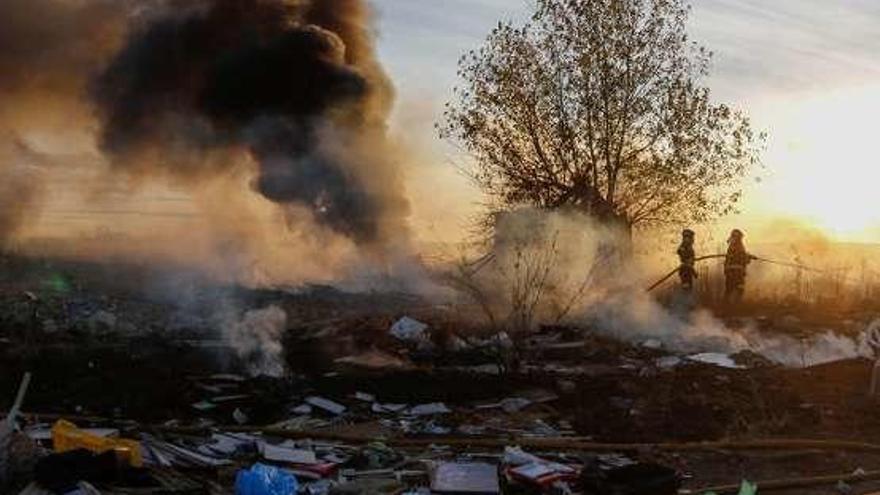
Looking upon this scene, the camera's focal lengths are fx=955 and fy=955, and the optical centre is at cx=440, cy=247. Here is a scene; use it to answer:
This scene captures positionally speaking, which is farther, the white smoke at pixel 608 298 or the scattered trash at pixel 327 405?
the white smoke at pixel 608 298

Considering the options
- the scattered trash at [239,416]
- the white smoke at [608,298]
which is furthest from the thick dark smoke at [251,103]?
the scattered trash at [239,416]

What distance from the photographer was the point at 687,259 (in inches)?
748

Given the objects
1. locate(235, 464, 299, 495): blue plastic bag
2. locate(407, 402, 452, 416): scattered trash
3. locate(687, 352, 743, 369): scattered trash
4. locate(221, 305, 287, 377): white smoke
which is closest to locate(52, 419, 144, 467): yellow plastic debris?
locate(235, 464, 299, 495): blue plastic bag

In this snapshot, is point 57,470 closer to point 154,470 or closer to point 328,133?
point 154,470

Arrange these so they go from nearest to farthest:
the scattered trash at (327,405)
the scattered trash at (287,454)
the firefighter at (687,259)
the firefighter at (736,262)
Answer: the scattered trash at (287,454) → the scattered trash at (327,405) → the firefighter at (736,262) → the firefighter at (687,259)

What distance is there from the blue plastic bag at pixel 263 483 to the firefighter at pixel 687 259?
13151mm

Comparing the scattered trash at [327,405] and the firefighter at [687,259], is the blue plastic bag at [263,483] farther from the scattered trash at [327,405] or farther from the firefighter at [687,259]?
the firefighter at [687,259]

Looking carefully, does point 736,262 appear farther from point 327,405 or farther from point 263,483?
point 263,483

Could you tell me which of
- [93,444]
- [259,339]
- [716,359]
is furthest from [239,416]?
[716,359]

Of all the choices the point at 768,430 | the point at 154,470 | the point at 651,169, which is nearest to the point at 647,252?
the point at 651,169

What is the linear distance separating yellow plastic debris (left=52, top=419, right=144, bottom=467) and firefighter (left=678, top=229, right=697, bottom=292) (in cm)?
1329

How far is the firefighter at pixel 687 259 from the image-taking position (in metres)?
19.0

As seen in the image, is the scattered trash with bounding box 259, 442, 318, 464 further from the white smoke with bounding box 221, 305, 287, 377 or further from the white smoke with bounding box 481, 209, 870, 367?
the white smoke with bounding box 481, 209, 870, 367

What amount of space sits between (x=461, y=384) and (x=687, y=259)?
837cm
